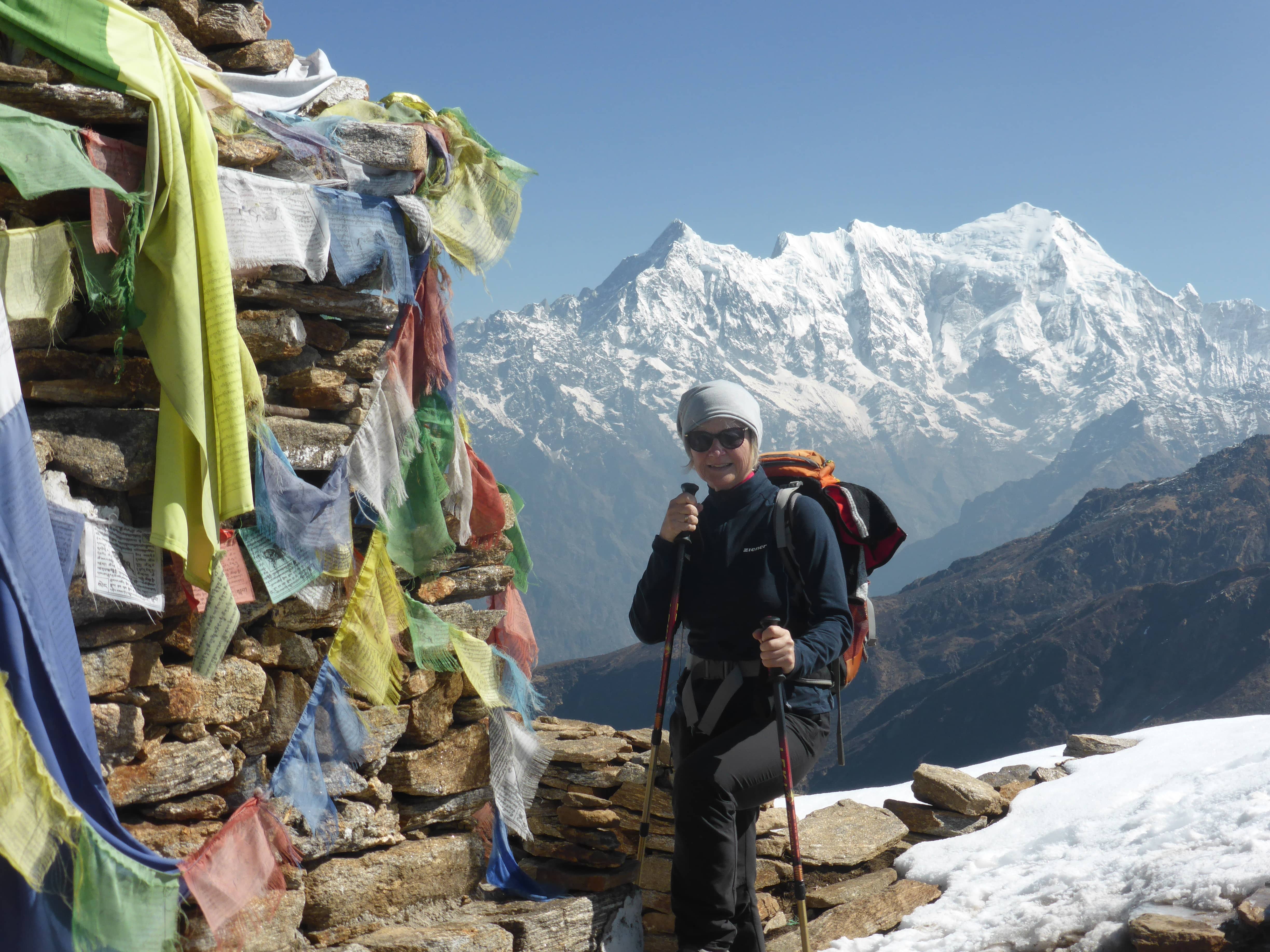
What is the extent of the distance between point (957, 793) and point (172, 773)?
5.72 m

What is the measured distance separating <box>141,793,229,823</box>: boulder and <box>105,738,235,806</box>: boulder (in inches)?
1.3

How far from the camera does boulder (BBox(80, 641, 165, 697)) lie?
4523 millimetres

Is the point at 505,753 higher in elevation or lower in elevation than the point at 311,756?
lower

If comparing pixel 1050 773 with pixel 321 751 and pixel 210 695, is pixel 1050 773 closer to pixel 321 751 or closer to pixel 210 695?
pixel 321 751

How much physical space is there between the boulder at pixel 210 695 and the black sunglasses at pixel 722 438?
261cm

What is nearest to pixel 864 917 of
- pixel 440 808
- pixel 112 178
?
pixel 440 808

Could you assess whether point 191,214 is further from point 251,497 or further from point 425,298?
point 425,298

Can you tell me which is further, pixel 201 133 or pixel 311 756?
pixel 311 756

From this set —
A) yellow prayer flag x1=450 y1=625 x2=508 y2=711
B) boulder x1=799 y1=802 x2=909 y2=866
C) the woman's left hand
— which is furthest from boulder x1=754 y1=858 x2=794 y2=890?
the woman's left hand

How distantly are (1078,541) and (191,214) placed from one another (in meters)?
215

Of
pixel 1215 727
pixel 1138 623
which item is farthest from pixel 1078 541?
pixel 1215 727

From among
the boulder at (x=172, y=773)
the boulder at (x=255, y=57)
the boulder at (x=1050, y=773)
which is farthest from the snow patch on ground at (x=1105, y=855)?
the boulder at (x=255, y=57)

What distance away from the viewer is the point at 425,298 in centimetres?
647

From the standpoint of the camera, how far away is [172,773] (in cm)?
481
